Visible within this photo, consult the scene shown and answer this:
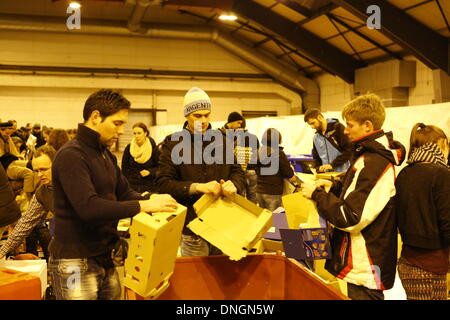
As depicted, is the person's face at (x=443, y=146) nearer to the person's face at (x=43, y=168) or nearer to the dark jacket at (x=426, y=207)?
the dark jacket at (x=426, y=207)

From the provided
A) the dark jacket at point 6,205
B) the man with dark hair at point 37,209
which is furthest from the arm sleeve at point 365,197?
the dark jacket at point 6,205

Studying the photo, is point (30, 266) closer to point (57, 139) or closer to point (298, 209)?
point (298, 209)

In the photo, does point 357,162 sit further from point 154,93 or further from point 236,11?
point 154,93

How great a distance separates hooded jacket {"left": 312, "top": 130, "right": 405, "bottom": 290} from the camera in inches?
65.7

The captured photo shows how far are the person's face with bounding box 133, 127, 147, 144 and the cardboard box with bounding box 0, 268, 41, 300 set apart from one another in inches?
124

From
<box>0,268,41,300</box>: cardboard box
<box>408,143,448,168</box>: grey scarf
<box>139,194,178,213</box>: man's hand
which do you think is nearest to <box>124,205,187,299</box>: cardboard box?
<box>139,194,178,213</box>: man's hand

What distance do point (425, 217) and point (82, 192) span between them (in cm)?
148

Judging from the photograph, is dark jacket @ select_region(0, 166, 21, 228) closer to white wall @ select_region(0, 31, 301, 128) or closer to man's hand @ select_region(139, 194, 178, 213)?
man's hand @ select_region(139, 194, 178, 213)

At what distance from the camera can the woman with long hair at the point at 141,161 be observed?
4977mm

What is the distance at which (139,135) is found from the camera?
4938 millimetres

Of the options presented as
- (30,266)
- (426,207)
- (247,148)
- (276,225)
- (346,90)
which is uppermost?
(346,90)

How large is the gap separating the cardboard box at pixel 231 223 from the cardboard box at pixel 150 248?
11.4 inches

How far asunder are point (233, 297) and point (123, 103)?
105 centimetres

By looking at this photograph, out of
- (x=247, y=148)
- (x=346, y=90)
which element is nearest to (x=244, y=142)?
(x=247, y=148)
